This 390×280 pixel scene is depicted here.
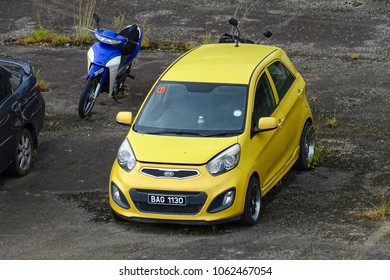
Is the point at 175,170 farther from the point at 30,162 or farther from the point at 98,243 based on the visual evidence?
the point at 30,162

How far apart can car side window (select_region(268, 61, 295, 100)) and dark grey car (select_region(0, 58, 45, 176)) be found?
10.4 feet

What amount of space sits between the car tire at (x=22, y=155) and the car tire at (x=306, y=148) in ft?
11.1

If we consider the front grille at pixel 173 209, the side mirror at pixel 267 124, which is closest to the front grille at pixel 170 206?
the front grille at pixel 173 209

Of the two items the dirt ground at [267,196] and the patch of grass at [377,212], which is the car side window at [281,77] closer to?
the dirt ground at [267,196]

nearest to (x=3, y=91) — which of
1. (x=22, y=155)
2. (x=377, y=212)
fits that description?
(x=22, y=155)

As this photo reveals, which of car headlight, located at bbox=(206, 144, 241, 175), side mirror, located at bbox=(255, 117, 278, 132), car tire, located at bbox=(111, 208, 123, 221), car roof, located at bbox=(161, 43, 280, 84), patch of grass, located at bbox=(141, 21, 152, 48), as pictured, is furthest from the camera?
patch of grass, located at bbox=(141, 21, 152, 48)

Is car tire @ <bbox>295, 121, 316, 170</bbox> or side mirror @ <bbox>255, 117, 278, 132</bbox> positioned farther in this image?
car tire @ <bbox>295, 121, 316, 170</bbox>

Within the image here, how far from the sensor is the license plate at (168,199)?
11320 millimetres

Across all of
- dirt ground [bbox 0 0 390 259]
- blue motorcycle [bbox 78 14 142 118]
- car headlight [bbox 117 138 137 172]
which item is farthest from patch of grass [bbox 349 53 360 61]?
car headlight [bbox 117 138 137 172]

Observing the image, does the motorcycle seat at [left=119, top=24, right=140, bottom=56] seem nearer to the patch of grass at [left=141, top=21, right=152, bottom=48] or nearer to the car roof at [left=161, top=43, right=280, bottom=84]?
the patch of grass at [left=141, top=21, right=152, bottom=48]

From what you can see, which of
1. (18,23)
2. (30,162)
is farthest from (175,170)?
(18,23)

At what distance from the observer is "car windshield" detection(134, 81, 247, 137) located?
12102 mm

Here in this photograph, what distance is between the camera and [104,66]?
15883 millimetres

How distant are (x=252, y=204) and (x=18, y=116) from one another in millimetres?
3438
